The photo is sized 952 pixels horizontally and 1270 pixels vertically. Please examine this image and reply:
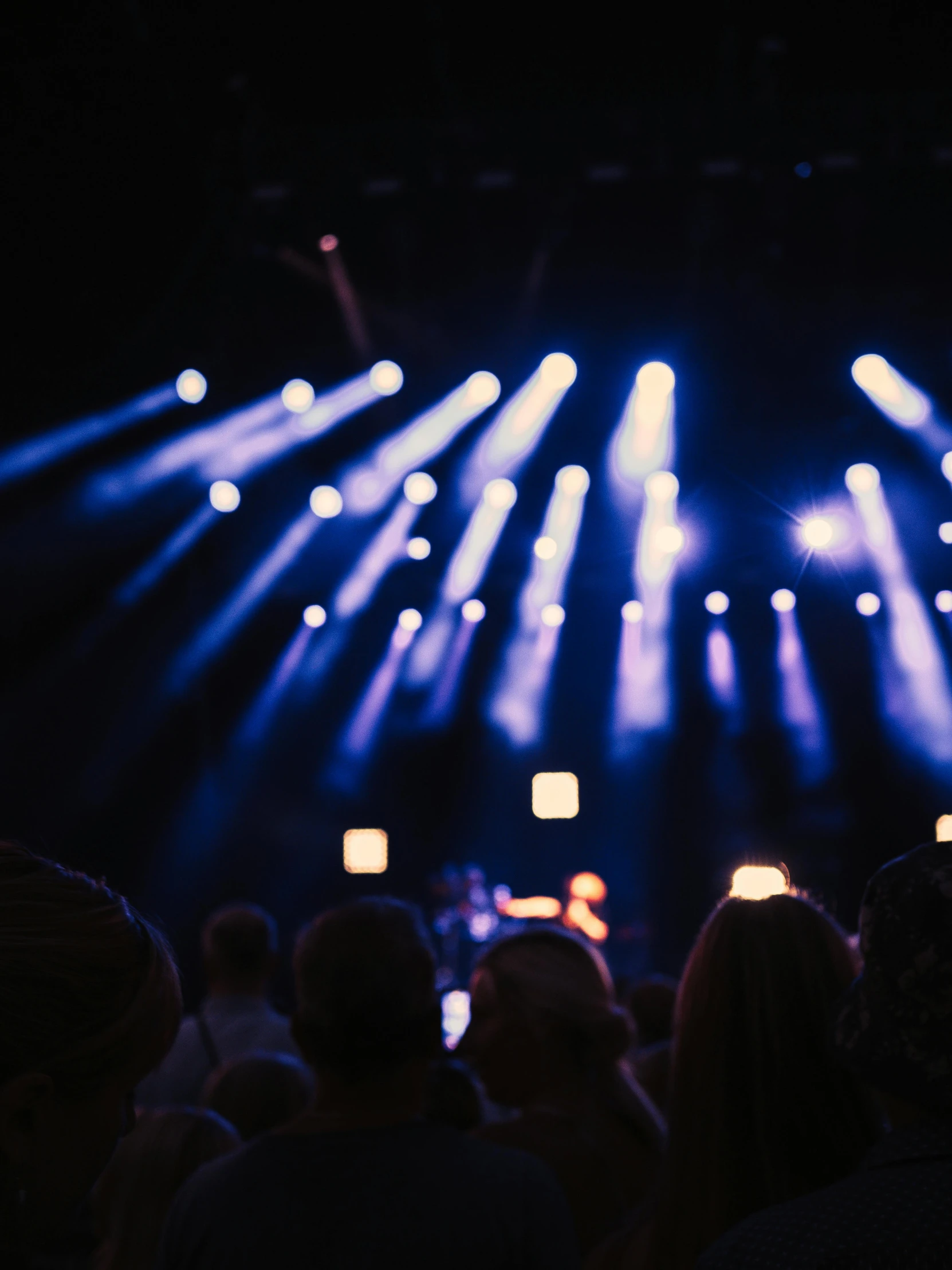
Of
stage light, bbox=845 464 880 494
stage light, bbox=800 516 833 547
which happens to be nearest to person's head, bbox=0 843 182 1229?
stage light, bbox=845 464 880 494

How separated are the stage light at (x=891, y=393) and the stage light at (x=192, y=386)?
13.7 ft

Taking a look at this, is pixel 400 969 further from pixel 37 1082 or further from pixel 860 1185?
pixel 37 1082

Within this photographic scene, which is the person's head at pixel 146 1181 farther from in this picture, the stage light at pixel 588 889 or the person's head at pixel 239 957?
the stage light at pixel 588 889

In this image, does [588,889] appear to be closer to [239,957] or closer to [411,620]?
[411,620]

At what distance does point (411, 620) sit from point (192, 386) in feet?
19.0

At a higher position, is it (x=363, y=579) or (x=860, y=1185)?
(x=363, y=579)

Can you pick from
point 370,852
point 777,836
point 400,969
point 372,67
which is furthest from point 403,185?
point 777,836

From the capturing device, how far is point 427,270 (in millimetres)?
7016

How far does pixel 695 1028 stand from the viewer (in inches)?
63.8

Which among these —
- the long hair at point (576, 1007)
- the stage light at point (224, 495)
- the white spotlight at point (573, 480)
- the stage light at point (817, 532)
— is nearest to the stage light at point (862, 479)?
the stage light at point (817, 532)

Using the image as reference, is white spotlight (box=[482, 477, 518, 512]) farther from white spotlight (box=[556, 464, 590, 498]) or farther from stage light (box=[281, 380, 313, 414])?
stage light (box=[281, 380, 313, 414])

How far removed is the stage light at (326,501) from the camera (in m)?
9.06

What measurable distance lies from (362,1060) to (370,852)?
1200 cm

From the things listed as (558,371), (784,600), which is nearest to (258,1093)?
(558,371)
